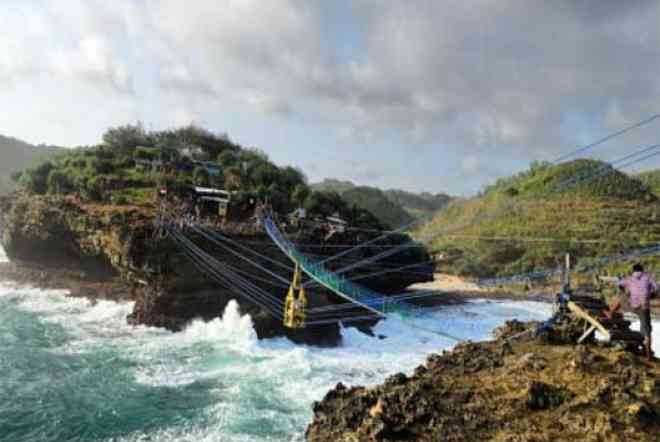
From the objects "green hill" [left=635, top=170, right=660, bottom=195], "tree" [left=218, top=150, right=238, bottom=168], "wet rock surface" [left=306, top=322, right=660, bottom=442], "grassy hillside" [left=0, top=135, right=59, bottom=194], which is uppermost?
"grassy hillside" [left=0, top=135, right=59, bottom=194]

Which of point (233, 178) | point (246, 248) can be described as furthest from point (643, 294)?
point (233, 178)

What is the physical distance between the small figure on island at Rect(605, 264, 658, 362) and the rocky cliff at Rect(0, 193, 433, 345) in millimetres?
17896

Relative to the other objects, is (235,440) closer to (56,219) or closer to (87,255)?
(87,255)

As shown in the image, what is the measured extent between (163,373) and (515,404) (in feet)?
48.0

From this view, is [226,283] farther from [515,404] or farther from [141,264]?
[515,404]

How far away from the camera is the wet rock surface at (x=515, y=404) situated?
23.7 ft

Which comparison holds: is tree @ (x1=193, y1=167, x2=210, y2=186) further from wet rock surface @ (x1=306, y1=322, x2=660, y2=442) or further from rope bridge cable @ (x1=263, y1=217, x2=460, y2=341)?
wet rock surface @ (x1=306, y1=322, x2=660, y2=442)

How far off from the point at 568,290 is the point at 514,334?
186 centimetres

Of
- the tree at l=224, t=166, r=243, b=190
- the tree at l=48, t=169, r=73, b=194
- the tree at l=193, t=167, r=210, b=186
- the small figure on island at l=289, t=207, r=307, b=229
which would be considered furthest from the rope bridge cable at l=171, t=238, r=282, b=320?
the tree at l=48, t=169, r=73, b=194

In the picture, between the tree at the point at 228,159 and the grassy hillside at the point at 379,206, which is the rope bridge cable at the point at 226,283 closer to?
the tree at the point at 228,159

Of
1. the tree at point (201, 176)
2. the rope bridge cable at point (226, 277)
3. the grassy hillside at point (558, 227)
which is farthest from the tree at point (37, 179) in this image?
the grassy hillside at point (558, 227)

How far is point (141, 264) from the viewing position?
1016 inches

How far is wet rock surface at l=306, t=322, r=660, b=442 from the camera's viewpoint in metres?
7.21

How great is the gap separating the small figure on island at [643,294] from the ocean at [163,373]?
930 cm
